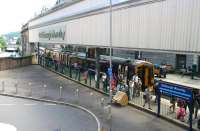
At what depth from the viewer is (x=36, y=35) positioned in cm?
5838

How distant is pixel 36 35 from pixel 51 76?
1691cm

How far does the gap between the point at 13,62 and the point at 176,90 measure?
3904 centimetres

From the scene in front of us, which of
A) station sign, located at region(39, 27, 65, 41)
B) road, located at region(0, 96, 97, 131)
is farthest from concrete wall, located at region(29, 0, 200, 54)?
station sign, located at region(39, 27, 65, 41)

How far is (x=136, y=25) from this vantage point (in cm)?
2308

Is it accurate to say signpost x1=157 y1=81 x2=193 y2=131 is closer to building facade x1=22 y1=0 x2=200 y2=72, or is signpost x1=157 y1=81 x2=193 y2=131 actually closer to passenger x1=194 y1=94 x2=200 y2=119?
passenger x1=194 y1=94 x2=200 y2=119

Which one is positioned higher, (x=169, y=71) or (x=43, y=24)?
(x=43, y=24)

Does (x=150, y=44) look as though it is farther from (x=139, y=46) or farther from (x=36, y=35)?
(x=36, y=35)

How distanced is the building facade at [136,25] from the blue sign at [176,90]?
2.03 meters

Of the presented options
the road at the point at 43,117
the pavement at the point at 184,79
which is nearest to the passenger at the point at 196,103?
the road at the point at 43,117

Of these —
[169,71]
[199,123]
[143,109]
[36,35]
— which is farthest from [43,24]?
[199,123]

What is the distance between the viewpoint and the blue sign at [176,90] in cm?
1927

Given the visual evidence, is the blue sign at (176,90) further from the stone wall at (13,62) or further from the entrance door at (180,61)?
the stone wall at (13,62)

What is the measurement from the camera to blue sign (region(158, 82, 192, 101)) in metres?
19.3

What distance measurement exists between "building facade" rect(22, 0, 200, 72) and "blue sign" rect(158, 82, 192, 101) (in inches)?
79.9
